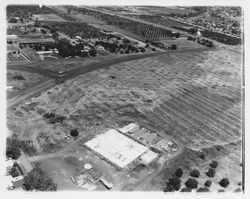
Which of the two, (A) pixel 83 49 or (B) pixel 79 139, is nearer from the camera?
(B) pixel 79 139

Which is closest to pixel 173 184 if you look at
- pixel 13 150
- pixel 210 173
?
pixel 210 173

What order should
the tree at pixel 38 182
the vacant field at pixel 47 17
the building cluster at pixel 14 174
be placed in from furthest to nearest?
the vacant field at pixel 47 17, the building cluster at pixel 14 174, the tree at pixel 38 182

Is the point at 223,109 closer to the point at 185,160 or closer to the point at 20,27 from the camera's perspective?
the point at 185,160

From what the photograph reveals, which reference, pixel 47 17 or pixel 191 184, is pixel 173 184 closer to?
pixel 191 184

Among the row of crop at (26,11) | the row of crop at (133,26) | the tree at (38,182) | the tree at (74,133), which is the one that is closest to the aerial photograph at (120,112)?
the tree at (38,182)

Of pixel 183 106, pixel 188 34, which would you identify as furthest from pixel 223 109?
pixel 188 34

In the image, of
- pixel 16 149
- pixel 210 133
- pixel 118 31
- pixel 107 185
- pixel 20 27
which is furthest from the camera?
pixel 118 31

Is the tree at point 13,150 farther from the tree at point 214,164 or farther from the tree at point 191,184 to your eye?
the tree at point 214,164
